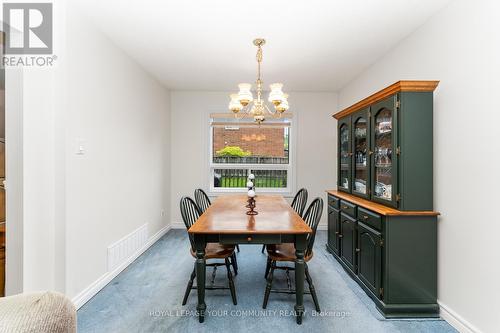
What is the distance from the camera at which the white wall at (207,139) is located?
4539 millimetres

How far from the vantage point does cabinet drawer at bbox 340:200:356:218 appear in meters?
2.63

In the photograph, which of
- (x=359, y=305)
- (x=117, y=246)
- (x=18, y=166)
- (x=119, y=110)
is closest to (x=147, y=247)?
(x=117, y=246)

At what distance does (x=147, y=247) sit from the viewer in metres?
3.53

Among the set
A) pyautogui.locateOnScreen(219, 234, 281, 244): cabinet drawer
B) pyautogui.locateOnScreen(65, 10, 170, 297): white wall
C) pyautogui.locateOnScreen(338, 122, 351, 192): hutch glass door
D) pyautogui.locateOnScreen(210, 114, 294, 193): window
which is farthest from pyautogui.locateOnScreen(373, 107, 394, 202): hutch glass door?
pyautogui.locateOnScreen(65, 10, 170, 297): white wall

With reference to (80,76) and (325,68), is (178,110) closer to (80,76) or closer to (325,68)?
(80,76)

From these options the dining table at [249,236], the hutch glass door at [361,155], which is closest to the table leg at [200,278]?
the dining table at [249,236]

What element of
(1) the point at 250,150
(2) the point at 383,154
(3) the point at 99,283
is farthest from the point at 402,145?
(3) the point at 99,283

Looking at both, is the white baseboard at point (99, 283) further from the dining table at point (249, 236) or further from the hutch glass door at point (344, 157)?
the hutch glass door at point (344, 157)

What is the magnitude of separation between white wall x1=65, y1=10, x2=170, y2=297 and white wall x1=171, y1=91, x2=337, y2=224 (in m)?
0.88

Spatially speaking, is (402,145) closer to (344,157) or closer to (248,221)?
(344,157)

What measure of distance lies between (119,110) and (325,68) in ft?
9.08

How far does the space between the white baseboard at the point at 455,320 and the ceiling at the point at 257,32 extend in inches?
99.7

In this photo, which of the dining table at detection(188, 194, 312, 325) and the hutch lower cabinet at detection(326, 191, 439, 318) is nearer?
the dining table at detection(188, 194, 312, 325)

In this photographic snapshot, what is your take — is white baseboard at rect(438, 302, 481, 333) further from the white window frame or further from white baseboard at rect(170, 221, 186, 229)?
white baseboard at rect(170, 221, 186, 229)
